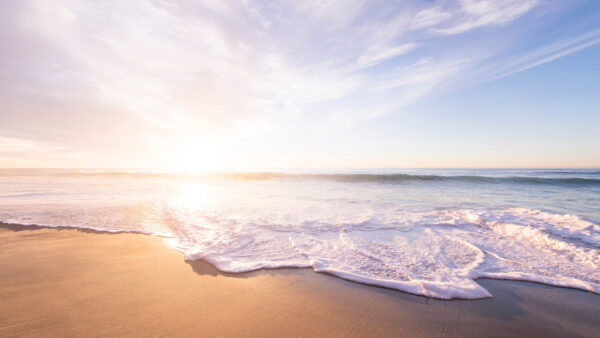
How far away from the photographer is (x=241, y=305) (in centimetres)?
239

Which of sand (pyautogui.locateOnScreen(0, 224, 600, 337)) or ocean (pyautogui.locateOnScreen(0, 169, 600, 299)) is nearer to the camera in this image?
sand (pyautogui.locateOnScreen(0, 224, 600, 337))

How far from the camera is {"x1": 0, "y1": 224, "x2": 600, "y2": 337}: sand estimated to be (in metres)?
2.07

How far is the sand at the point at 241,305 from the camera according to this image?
2.07 meters

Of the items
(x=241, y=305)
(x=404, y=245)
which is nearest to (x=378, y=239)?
(x=404, y=245)

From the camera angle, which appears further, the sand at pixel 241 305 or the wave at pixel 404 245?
the wave at pixel 404 245

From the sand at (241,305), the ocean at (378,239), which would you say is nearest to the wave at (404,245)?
the ocean at (378,239)

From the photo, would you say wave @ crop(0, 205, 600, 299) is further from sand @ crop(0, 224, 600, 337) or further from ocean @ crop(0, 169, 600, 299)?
sand @ crop(0, 224, 600, 337)

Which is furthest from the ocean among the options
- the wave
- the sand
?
the sand

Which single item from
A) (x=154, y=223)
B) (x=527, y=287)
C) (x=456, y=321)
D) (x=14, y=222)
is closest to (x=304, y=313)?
(x=456, y=321)

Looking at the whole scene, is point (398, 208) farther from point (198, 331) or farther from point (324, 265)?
point (198, 331)

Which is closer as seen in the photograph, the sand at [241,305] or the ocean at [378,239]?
the sand at [241,305]

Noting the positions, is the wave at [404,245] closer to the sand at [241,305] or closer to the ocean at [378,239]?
the ocean at [378,239]

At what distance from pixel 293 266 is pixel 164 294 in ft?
5.26

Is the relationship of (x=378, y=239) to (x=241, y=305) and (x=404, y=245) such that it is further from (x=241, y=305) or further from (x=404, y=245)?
(x=241, y=305)
